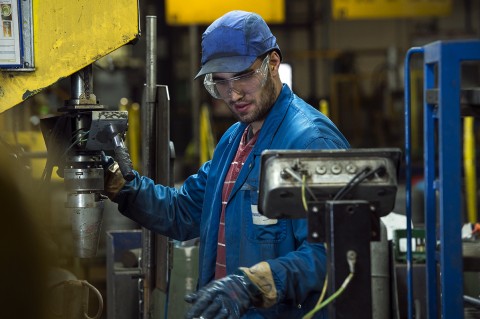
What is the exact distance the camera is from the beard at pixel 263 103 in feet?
10.5

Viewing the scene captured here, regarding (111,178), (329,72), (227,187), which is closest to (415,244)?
(227,187)

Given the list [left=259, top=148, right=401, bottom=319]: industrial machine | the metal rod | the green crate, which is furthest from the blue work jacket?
the metal rod

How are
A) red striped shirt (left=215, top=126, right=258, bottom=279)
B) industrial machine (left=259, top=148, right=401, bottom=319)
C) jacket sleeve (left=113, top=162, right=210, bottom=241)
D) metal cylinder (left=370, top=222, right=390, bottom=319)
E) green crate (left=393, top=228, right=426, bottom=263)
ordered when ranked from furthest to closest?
green crate (left=393, top=228, right=426, bottom=263), metal cylinder (left=370, top=222, right=390, bottom=319), jacket sleeve (left=113, top=162, right=210, bottom=241), red striped shirt (left=215, top=126, right=258, bottom=279), industrial machine (left=259, top=148, right=401, bottom=319)

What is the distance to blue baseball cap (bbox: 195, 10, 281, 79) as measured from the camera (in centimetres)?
312

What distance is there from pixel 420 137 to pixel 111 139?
13123mm

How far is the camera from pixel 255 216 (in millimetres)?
3037

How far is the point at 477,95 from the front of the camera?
10.0 ft

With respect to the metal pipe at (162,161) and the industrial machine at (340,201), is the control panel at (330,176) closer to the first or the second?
the industrial machine at (340,201)

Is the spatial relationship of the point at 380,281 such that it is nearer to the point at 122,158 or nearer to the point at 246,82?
the point at 246,82

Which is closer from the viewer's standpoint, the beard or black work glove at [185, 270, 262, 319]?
black work glove at [185, 270, 262, 319]

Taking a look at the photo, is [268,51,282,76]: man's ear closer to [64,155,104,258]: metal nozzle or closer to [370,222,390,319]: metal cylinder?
[64,155,104,258]: metal nozzle

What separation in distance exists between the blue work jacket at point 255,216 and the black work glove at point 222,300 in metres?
0.17

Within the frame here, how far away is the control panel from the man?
39 cm

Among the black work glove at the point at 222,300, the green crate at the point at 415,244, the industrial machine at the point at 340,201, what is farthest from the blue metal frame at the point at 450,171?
the green crate at the point at 415,244
